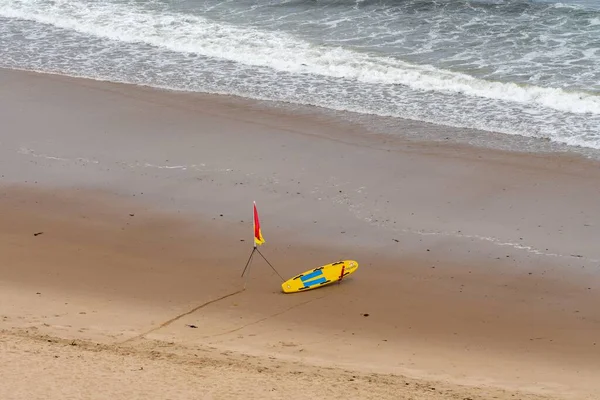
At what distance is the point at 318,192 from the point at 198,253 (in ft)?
9.28

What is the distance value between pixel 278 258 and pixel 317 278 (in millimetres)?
1075

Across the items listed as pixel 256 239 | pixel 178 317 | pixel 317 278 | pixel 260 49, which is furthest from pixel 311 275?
pixel 260 49

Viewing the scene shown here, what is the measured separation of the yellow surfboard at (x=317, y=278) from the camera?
45.4 feet

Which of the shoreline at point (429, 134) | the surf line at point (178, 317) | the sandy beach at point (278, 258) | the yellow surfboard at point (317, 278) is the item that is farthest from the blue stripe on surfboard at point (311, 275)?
the shoreline at point (429, 134)

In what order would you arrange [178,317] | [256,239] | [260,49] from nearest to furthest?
[178,317] < [256,239] < [260,49]

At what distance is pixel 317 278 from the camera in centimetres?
1391

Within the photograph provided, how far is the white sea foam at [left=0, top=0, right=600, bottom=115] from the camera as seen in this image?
71.6 ft

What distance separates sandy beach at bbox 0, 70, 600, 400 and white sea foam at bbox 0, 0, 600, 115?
2968 mm

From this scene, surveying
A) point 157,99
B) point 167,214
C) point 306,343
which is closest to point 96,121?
point 157,99

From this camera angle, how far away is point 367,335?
1274 centimetres

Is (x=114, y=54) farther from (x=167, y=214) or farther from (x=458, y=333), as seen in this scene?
(x=458, y=333)

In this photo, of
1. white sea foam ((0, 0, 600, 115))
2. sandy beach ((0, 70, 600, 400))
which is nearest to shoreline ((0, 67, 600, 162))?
sandy beach ((0, 70, 600, 400))

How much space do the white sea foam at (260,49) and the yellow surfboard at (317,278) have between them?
9131 millimetres

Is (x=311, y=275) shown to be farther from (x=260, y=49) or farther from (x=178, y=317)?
(x=260, y=49)
